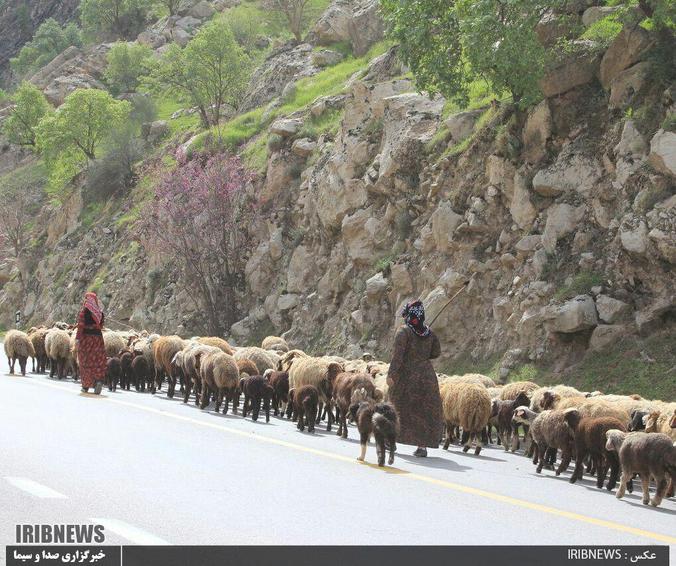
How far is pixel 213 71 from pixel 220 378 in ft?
123

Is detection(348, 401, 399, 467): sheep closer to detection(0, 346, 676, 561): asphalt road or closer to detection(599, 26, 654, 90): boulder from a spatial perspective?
detection(0, 346, 676, 561): asphalt road

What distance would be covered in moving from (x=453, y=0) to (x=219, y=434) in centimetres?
1490

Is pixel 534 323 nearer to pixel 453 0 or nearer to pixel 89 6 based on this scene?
pixel 453 0

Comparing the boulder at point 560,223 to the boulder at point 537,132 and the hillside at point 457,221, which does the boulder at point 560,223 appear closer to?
the hillside at point 457,221

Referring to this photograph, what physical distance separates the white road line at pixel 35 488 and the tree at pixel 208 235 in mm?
25137

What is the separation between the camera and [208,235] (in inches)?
1405

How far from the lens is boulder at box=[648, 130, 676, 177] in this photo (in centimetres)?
2064

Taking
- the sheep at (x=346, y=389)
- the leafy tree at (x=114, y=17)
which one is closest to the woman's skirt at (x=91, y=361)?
the sheep at (x=346, y=389)

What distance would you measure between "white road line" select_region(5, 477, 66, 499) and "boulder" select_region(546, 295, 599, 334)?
541 inches

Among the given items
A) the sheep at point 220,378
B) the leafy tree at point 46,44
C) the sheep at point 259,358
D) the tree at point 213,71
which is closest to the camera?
the sheep at point 220,378

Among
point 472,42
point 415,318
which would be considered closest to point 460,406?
point 415,318

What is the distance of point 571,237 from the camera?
22922mm

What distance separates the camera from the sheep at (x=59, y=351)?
987 inches

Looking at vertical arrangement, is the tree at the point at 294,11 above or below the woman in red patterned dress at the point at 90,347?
above
